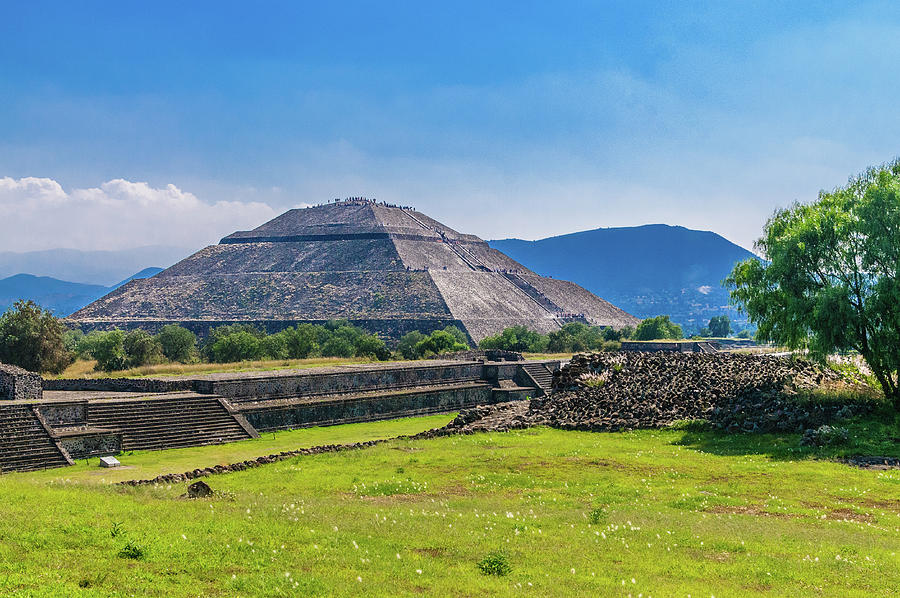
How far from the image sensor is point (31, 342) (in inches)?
1820

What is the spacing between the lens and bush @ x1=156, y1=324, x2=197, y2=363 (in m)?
64.9

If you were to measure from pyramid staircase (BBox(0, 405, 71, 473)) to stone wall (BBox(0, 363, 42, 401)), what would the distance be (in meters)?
4.13

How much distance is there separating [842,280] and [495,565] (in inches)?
866

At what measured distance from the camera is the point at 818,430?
22.9 metres

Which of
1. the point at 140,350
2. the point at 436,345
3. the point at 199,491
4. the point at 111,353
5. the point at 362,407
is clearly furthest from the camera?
the point at 436,345

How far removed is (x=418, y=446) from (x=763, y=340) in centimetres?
1401

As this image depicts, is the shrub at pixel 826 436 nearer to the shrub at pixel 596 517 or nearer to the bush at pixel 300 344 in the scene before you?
the shrub at pixel 596 517

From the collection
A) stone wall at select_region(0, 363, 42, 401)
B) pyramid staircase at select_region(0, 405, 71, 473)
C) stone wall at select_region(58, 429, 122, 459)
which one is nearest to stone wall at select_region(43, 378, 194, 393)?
stone wall at select_region(0, 363, 42, 401)

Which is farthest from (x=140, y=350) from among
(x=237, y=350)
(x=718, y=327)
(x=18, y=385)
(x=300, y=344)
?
(x=718, y=327)

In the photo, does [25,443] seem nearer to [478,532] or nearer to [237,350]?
[478,532]

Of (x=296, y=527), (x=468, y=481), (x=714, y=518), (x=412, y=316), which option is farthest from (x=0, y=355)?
(x=412, y=316)

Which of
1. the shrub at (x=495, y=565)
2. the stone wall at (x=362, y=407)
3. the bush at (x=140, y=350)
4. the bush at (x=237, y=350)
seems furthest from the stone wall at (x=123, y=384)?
the shrub at (x=495, y=565)

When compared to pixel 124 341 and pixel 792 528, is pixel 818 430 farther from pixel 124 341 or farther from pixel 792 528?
pixel 124 341

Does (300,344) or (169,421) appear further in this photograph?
(300,344)
